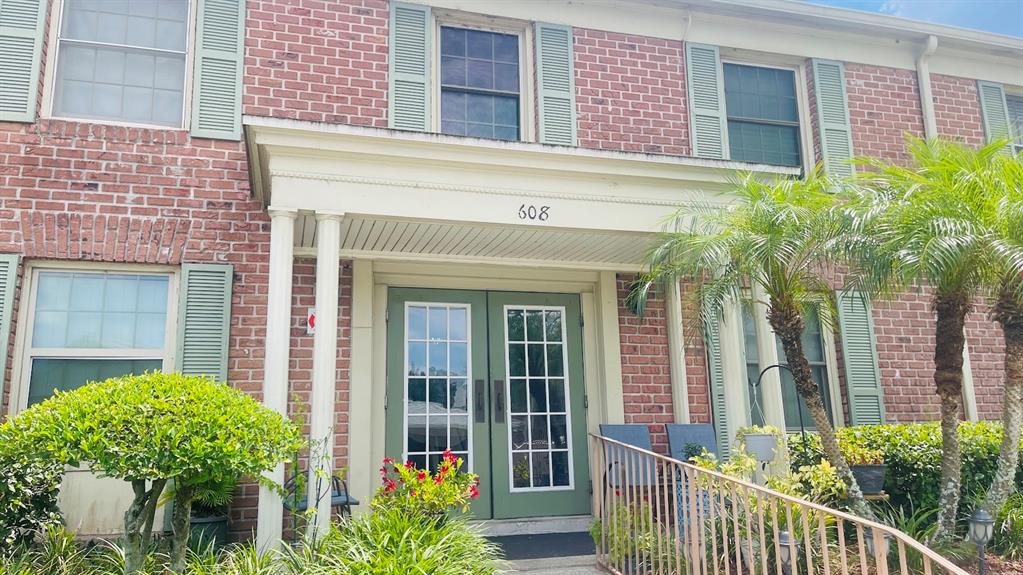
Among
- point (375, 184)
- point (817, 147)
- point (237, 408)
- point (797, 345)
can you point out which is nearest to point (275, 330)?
point (237, 408)

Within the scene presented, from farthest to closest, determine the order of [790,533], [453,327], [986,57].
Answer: [986,57] → [453,327] → [790,533]

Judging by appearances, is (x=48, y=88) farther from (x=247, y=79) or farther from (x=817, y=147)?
(x=817, y=147)

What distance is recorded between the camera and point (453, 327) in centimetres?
658

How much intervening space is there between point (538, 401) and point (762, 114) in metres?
4.15

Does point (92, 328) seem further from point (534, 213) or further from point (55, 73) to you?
point (534, 213)

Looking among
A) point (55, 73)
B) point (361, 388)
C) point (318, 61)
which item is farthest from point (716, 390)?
point (55, 73)

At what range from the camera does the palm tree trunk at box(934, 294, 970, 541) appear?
15.5ft

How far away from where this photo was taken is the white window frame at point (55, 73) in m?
5.71

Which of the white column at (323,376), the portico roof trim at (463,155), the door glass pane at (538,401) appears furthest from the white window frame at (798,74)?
the white column at (323,376)

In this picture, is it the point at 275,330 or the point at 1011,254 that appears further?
the point at 275,330

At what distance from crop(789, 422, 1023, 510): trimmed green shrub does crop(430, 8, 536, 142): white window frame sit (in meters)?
3.97

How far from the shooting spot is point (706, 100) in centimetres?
740

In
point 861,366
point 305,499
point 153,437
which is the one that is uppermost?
point 861,366

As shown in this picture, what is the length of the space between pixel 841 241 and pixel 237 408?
3.95 meters
